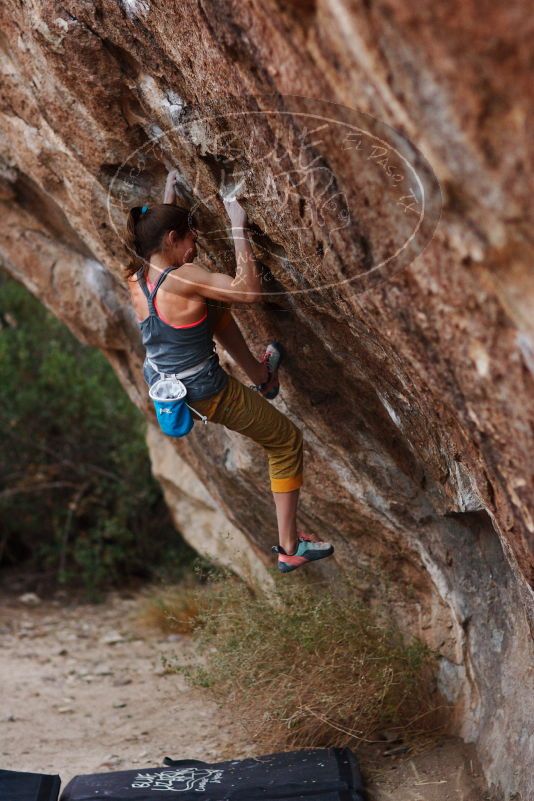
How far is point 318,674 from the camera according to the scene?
4484mm

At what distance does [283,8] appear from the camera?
2170 mm

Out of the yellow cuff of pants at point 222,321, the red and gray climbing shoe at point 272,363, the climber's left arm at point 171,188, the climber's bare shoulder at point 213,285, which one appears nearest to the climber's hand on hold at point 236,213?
the climber's bare shoulder at point 213,285

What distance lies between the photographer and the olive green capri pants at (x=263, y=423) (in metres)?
3.76

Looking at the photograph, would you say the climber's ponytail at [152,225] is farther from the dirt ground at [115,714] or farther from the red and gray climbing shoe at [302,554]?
the dirt ground at [115,714]

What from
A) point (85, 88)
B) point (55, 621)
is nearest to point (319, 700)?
point (85, 88)

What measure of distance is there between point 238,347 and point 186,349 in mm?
329

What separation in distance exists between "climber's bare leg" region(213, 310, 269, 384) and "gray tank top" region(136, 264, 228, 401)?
0.46 feet

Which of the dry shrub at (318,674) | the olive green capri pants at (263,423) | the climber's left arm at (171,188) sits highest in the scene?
the climber's left arm at (171,188)

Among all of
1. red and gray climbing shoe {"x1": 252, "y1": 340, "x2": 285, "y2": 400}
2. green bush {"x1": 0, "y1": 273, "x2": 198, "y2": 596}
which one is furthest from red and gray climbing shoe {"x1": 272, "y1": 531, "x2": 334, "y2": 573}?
green bush {"x1": 0, "y1": 273, "x2": 198, "y2": 596}

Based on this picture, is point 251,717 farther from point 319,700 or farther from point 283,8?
point 283,8

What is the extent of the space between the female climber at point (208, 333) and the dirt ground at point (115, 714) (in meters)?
1.21

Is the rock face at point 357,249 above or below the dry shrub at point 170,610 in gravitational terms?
above

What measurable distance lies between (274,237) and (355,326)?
1.37 ft

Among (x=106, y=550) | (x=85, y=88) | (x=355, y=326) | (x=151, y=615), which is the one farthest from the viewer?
(x=106, y=550)
